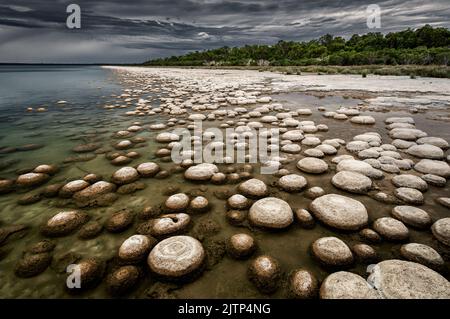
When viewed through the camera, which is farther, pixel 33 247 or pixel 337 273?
pixel 33 247

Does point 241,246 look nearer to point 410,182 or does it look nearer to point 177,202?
point 177,202

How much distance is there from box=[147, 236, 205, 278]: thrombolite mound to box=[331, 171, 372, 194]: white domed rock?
1.84 metres

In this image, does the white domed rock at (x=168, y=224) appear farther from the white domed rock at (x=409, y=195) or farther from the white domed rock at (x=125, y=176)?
the white domed rock at (x=409, y=195)

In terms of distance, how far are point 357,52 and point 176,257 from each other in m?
42.7

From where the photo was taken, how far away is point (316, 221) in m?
2.16

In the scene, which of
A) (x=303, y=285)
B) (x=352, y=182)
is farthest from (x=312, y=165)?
(x=303, y=285)

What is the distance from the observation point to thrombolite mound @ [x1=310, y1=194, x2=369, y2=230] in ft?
6.66

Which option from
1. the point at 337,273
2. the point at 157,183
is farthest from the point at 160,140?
the point at 337,273

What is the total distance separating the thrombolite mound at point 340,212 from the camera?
6.66ft

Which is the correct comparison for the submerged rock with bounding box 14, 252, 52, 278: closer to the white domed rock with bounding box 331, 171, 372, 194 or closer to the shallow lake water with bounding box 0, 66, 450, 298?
the shallow lake water with bounding box 0, 66, 450, 298

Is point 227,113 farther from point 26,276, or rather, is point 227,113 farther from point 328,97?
point 26,276
